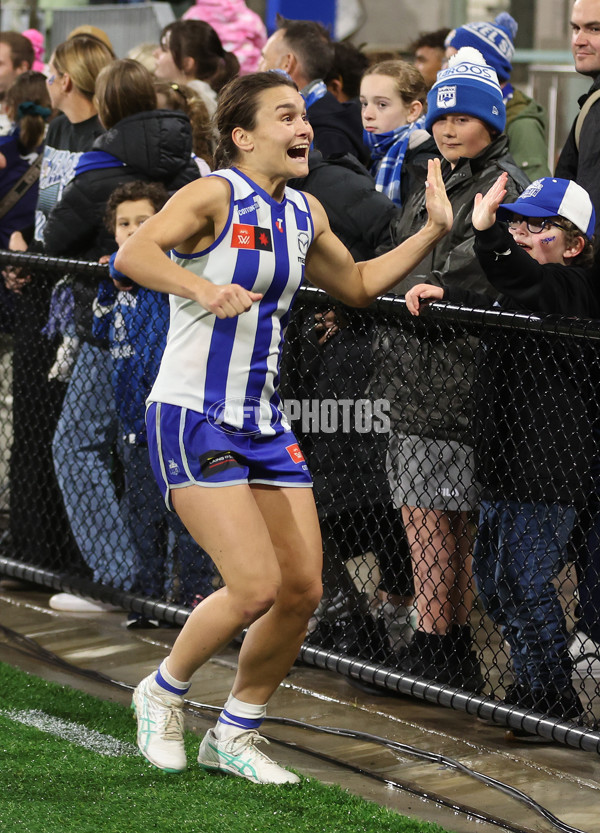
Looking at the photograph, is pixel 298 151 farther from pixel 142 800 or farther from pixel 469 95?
pixel 142 800

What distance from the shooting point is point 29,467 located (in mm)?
5945

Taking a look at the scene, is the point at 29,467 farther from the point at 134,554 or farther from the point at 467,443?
the point at 467,443

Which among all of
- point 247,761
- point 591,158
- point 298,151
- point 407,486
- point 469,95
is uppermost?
point 469,95

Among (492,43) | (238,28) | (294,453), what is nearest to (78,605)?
(294,453)

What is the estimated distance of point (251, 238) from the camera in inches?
137

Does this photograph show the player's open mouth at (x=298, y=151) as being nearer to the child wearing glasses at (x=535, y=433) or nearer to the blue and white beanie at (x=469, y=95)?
the child wearing glasses at (x=535, y=433)

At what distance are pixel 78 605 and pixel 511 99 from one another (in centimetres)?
335

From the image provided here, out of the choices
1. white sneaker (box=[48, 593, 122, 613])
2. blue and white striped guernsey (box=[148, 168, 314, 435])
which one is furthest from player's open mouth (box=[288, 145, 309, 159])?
white sneaker (box=[48, 593, 122, 613])

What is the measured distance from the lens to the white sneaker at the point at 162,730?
3654mm

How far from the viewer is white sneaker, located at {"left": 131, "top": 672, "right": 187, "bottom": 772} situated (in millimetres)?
3654

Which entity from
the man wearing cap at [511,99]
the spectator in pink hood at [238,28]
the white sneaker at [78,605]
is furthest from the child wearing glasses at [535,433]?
the spectator in pink hood at [238,28]

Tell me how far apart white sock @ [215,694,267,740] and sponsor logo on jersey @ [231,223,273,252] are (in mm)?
1338

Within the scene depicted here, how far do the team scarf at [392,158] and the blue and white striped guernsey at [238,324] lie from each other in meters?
1.71

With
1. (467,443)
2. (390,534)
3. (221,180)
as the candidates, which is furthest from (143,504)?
(221,180)
